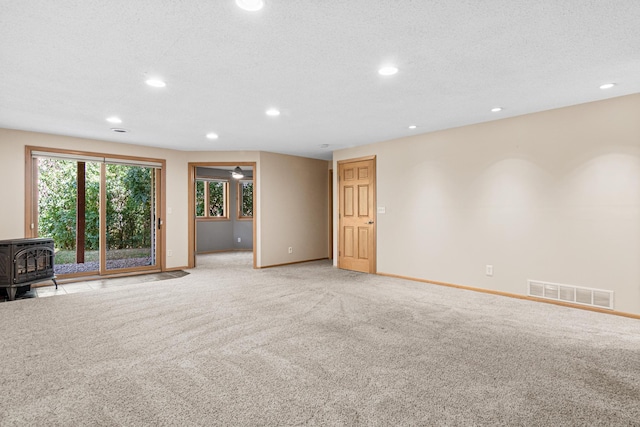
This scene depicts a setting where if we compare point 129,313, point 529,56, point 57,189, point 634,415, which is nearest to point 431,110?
point 529,56

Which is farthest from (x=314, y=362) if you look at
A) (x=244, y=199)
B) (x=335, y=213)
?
(x=244, y=199)

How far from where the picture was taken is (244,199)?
1041 cm

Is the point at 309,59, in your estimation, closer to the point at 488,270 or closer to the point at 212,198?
the point at 488,270

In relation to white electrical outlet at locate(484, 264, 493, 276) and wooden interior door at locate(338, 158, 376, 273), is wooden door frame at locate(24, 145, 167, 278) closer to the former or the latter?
wooden interior door at locate(338, 158, 376, 273)

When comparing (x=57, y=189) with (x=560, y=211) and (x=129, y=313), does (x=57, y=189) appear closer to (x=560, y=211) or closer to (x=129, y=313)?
(x=129, y=313)

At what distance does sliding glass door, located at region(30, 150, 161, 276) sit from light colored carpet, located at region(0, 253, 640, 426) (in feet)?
5.35

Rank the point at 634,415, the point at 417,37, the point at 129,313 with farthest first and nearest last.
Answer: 1. the point at 129,313
2. the point at 417,37
3. the point at 634,415

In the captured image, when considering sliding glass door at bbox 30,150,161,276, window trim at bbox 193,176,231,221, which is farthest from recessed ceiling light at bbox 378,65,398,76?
window trim at bbox 193,176,231,221

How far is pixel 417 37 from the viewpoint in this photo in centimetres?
244

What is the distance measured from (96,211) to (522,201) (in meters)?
6.69

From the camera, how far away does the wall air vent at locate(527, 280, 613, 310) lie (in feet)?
12.7

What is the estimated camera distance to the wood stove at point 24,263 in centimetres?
447

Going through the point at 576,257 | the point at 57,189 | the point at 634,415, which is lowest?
the point at 634,415

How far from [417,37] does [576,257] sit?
3299 mm
